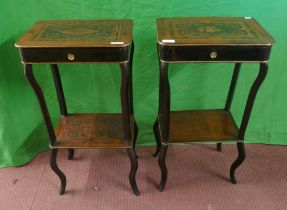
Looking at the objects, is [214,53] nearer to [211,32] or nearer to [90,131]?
[211,32]

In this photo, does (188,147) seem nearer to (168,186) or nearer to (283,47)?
(168,186)

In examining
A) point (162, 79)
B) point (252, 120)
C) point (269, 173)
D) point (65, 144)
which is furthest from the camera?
point (252, 120)

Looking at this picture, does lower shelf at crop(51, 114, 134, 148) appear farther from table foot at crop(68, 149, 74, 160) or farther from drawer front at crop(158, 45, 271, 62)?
drawer front at crop(158, 45, 271, 62)

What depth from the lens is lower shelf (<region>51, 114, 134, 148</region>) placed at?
4.68ft

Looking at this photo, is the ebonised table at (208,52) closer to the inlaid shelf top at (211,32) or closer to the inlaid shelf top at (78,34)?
the inlaid shelf top at (211,32)

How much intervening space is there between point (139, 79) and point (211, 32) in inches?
21.1

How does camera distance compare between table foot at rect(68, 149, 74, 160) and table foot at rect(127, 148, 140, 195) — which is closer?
table foot at rect(127, 148, 140, 195)

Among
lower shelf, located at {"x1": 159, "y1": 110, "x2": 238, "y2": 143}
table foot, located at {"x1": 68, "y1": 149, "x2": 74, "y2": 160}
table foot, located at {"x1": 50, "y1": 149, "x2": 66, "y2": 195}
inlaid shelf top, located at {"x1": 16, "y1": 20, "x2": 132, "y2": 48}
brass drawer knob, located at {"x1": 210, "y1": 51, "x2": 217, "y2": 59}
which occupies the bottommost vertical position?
table foot, located at {"x1": 68, "y1": 149, "x2": 74, "y2": 160}

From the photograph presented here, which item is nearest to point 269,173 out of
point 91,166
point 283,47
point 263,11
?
point 283,47

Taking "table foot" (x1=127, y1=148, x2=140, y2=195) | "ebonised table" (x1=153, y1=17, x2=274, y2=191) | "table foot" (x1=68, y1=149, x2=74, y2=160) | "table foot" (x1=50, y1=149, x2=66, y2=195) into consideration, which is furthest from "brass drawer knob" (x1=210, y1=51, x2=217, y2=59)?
"table foot" (x1=68, y1=149, x2=74, y2=160)

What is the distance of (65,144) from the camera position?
1.43 metres

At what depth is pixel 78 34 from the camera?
1.21 meters

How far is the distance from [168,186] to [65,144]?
57cm

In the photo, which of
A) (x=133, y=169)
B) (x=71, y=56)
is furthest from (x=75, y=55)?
(x=133, y=169)
